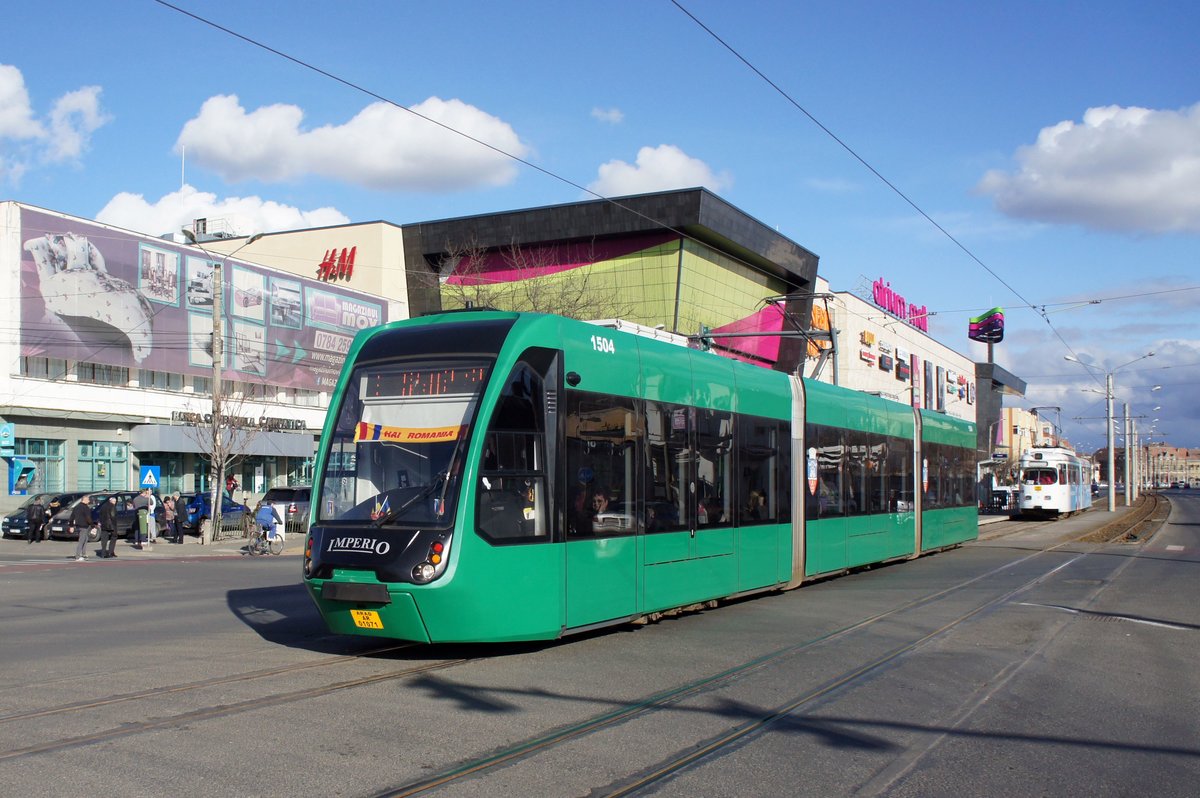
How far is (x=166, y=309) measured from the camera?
137 feet

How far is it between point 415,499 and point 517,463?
3.26 ft

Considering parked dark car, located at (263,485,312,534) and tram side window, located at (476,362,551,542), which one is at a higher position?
tram side window, located at (476,362,551,542)

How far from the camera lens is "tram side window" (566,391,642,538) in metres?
10.7

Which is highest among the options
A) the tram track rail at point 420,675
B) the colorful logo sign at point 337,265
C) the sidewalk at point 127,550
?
the colorful logo sign at point 337,265

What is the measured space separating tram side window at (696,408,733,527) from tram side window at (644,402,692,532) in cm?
34

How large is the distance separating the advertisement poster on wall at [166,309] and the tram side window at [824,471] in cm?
2114

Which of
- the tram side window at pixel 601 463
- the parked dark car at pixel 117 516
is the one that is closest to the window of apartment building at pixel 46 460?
the parked dark car at pixel 117 516

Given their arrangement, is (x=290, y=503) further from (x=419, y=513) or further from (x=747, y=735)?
(x=747, y=735)

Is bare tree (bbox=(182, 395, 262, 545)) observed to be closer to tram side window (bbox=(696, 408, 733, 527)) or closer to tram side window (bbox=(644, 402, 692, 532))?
tram side window (bbox=(696, 408, 733, 527))

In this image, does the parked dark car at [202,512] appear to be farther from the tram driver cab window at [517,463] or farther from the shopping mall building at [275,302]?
the tram driver cab window at [517,463]

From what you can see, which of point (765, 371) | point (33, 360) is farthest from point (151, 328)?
point (765, 371)

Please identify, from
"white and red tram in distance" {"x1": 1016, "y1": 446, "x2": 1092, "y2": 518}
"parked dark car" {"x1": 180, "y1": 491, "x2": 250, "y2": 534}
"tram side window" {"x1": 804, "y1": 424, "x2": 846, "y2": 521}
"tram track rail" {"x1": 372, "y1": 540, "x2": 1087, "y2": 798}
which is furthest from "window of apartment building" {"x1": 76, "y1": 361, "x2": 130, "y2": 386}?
"white and red tram in distance" {"x1": 1016, "y1": 446, "x2": 1092, "y2": 518}

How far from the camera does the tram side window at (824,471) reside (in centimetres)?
1706

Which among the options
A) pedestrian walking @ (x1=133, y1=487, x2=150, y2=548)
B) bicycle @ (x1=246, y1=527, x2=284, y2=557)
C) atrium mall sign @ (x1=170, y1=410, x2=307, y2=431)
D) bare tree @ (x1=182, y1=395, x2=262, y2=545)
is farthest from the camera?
atrium mall sign @ (x1=170, y1=410, x2=307, y2=431)
